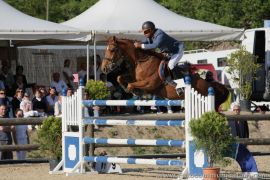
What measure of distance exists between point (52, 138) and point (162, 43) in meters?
2.29

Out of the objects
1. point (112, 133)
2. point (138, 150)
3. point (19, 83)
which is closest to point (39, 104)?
point (112, 133)

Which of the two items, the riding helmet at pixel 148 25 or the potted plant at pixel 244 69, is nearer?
the riding helmet at pixel 148 25

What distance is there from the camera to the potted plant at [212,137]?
11.8 metres

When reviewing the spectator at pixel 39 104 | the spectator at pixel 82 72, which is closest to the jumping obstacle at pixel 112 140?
the spectator at pixel 39 104

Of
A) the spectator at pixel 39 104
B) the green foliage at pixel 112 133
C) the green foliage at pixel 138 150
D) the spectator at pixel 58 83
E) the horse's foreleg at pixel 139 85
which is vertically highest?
the horse's foreleg at pixel 139 85

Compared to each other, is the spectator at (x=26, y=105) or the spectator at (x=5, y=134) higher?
the spectator at (x=26, y=105)

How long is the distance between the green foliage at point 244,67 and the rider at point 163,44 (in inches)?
407

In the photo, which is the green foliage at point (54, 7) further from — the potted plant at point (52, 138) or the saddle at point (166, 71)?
the saddle at point (166, 71)

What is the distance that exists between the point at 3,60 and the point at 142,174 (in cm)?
1026

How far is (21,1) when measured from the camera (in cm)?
4331

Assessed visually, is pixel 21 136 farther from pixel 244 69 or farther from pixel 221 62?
pixel 221 62

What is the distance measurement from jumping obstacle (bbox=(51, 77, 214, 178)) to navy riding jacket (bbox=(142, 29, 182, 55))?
1188 mm

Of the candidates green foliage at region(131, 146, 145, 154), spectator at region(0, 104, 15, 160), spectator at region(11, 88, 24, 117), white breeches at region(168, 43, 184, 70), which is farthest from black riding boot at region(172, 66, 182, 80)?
green foliage at region(131, 146, 145, 154)

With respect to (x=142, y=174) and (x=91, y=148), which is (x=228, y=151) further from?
(x=91, y=148)
